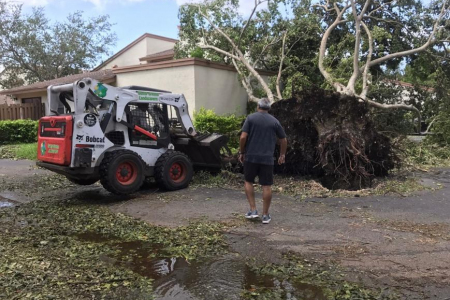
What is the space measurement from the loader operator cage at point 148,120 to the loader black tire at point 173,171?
431 mm

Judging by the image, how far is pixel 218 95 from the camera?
14.9 m

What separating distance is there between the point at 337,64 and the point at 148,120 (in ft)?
31.0

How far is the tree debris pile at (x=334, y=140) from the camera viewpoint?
837 centimetres

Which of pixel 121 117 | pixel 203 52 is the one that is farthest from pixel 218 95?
pixel 121 117

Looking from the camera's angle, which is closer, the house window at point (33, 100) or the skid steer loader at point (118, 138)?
the skid steer loader at point (118, 138)

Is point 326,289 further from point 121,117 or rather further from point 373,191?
point 121,117

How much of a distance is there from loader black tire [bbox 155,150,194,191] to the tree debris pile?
8.08 ft

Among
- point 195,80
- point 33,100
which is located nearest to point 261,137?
Result: point 195,80

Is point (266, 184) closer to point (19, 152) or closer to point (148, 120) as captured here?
point (148, 120)

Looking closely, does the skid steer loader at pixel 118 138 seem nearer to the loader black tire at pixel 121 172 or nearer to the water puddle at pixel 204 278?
the loader black tire at pixel 121 172

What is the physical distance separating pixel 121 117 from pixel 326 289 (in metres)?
5.20

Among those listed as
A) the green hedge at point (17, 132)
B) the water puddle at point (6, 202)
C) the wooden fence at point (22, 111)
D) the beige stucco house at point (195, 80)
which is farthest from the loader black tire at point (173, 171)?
the wooden fence at point (22, 111)

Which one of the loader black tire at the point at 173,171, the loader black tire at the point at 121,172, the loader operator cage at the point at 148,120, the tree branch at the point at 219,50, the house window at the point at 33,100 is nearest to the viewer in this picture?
the loader black tire at the point at 121,172

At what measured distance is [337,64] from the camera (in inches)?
Answer: 598
